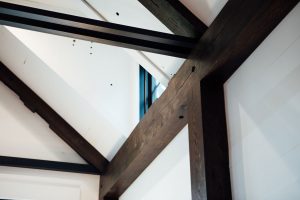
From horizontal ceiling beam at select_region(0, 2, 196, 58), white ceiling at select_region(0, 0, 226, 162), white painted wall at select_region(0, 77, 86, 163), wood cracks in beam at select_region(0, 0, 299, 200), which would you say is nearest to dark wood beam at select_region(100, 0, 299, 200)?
wood cracks in beam at select_region(0, 0, 299, 200)

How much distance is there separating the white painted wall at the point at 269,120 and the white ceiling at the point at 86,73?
106 centimetres

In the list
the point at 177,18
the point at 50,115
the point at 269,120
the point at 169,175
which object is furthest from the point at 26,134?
the point at 269,120

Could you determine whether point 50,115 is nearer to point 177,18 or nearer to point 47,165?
point 47,165

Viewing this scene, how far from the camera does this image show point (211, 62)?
7.72 feet

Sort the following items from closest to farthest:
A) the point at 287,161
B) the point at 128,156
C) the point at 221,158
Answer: the point at 287,161, the point at 221,158, the point at 128,156

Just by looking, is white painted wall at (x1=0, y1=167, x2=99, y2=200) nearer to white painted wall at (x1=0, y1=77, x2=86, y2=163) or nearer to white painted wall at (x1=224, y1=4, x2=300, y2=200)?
white painted wall at (x1=0, y1=77, x2=86, y2=163)

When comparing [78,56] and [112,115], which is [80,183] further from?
[78,56]

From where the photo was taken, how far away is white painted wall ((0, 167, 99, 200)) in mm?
4363

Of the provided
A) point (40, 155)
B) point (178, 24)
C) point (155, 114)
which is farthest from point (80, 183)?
point (178, 24)

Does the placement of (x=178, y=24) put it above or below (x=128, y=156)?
above

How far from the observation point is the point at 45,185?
4.49 m

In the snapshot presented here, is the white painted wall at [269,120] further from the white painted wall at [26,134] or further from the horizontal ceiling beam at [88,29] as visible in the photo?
the white painted wall at [26,134]

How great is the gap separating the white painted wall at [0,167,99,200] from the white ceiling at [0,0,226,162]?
1.39 feet

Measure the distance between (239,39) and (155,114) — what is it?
3.65 ft
